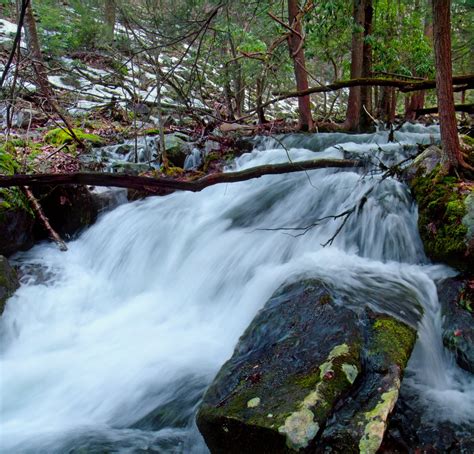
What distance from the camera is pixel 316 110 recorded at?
647 inches

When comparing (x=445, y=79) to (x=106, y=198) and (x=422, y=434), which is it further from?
(x=106, y=198)

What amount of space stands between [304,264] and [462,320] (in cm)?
163

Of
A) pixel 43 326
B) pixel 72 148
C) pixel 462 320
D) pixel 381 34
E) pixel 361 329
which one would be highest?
pixel 381 34

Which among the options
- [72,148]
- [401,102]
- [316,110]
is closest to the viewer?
[72,148]

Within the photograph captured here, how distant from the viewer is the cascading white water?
3426 mm

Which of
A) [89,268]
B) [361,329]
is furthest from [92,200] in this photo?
[361,329]

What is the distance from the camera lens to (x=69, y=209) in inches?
284

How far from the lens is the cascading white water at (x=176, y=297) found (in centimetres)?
343

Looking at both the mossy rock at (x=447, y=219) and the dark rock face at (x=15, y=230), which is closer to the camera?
the mossy rock at (x=447, y=219)

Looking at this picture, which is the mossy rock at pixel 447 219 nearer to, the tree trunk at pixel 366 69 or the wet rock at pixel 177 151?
the wet rock at pixel 177 151

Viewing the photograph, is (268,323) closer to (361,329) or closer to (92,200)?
(361,329)

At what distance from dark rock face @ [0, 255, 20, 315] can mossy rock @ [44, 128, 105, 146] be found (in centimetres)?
432

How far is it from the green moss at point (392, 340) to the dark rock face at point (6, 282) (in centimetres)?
407

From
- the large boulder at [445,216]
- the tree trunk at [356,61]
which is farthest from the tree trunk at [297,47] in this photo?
the large boulder at [445,216]
